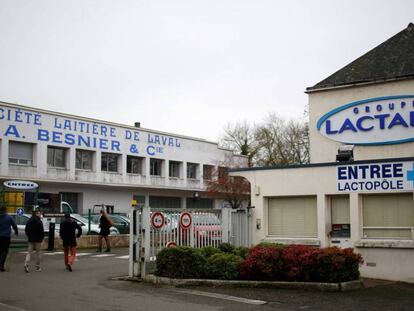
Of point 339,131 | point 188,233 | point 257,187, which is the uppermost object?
point 339,131

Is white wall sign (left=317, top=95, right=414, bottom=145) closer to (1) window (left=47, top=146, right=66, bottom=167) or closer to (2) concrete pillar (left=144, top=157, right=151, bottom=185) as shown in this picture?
(1) window (left=47, top=146, right=66, bottom=167)

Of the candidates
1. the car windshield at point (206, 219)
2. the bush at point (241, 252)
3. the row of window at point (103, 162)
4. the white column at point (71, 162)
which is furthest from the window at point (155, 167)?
the bush at point (241, 252)

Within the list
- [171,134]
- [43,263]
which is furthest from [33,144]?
[43,263]

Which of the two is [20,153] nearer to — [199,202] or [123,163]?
[123,163]

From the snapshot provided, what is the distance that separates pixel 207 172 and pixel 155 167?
6.56 m

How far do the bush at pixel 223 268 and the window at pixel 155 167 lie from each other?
37.7 meters

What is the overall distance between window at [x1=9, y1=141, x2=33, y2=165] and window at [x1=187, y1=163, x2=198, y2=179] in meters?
16.9

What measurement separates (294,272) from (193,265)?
2.50 metres

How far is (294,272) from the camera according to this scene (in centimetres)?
1409

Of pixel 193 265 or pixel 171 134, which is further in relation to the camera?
pixel 171 134

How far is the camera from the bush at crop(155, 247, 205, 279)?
48.7 ft

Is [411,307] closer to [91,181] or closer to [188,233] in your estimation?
[188,233]

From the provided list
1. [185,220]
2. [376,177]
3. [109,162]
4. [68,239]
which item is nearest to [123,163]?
[109,162]

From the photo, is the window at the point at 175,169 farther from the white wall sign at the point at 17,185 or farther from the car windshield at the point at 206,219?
the car windshield at the point at 206,219
